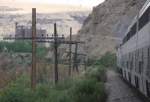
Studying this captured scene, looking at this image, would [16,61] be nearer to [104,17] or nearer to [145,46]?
[104,17]

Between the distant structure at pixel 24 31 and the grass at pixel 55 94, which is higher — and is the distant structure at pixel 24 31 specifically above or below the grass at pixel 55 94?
above

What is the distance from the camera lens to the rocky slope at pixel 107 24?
401 feet

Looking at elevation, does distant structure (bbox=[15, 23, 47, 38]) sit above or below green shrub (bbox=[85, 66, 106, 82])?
above

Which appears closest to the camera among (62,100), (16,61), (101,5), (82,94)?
(62,100)

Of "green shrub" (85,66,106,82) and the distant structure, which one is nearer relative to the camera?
"green shrub" (85,66,106,82)

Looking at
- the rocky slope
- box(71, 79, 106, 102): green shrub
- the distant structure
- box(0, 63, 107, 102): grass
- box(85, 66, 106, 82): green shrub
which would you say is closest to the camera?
box(0, 63, 107, 102): grass

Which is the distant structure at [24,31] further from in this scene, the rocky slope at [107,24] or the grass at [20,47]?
the rocky slope at [107,24]

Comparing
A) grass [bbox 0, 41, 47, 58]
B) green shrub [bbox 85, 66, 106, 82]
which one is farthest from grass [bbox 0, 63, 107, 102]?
grass [bbox 0, 41, 47, 58]

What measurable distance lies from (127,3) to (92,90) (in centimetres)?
10458

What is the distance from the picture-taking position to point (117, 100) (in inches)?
1221

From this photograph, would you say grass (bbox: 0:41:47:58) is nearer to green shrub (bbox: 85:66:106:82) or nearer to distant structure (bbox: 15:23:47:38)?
distant structure (bbox: 15:23:47:38)

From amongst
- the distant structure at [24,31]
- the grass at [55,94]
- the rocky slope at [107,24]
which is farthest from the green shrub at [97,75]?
the rocky slope at [107,24]

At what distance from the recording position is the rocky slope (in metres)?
122

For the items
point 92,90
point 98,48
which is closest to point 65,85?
point 92,90
